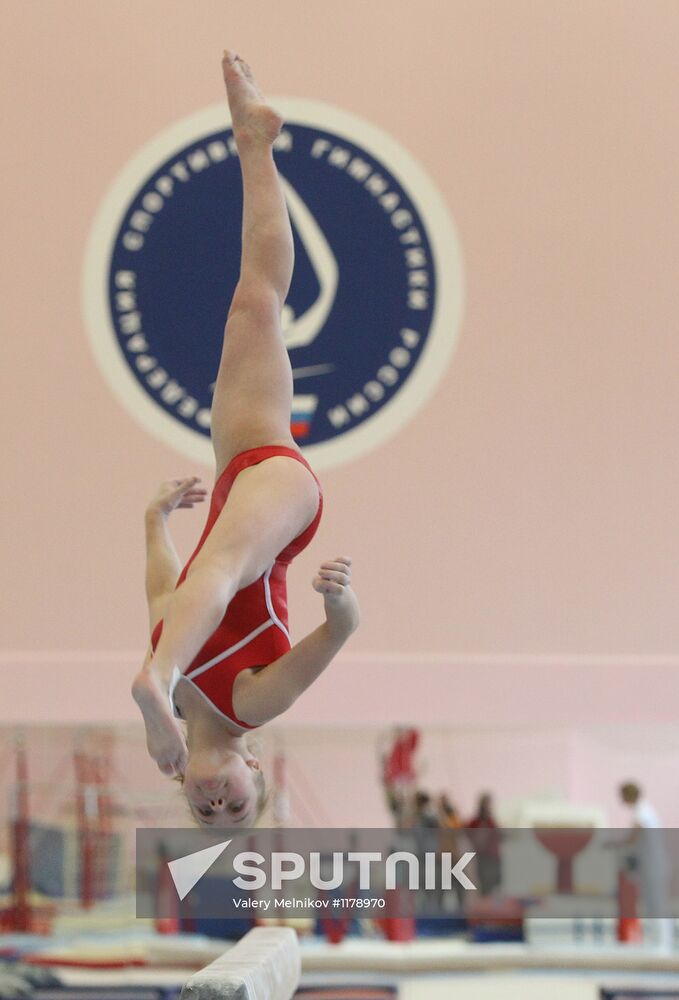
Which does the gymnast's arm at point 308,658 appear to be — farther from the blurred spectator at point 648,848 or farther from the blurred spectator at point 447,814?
the blurred spectator at point 648,848

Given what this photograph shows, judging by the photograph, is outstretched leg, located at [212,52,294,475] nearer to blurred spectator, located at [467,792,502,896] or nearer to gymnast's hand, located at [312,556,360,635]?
gymnast's hand, located at [312,556,360,635]

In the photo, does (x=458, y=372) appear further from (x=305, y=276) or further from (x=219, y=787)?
(x=219, y=787)

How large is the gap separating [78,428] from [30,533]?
0.50 m

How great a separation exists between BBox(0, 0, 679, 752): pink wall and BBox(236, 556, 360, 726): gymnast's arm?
225 cm

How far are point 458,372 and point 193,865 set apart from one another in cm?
238

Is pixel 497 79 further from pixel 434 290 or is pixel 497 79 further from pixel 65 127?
pixel 65 127

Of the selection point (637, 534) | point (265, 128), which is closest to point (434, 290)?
point (637, 534)

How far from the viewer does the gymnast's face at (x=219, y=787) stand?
3.29 meters

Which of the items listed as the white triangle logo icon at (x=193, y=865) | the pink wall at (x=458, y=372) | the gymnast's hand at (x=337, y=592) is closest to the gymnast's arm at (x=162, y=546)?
the gymnast's hand at (x=337, y=592)

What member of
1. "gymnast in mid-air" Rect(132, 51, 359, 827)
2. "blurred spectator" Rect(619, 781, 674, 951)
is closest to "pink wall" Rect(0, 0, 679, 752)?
"blurred spectator" Rect(619, 781, 674, 951)

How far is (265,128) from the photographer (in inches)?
141

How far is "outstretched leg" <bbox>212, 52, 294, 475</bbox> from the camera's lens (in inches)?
138

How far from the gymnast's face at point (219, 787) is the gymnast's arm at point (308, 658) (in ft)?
0.41

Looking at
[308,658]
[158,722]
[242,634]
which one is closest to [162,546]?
[242,634]
